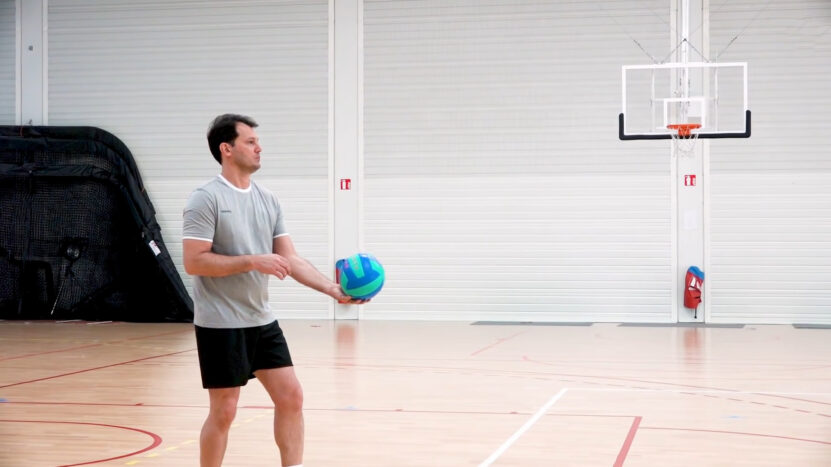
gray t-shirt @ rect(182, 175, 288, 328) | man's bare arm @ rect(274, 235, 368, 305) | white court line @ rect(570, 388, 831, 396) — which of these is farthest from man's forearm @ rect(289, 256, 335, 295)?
white court line @ rect(570, 388, 831, 396)

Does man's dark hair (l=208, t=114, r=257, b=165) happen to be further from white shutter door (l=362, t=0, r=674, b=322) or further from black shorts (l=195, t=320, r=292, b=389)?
white shutter door (l=362, t=0, r=674, b=322)

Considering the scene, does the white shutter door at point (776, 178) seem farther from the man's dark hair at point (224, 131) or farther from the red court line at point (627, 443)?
the man's dark hair at point (224, 131)

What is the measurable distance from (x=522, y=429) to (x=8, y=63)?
48.6ft

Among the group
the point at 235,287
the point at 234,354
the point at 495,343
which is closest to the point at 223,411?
the point at 234,354

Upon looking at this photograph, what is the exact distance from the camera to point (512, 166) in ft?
56.8

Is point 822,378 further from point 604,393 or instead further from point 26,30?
point 26,30

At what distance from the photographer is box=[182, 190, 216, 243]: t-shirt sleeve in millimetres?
4488

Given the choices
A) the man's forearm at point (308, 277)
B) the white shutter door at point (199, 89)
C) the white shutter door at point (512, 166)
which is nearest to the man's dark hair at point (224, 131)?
the man's forearm at point (308, 277)

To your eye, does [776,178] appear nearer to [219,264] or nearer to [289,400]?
[289,400]

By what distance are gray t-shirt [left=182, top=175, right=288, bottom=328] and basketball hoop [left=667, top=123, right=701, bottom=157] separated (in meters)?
10.1

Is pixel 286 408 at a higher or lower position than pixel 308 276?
lower

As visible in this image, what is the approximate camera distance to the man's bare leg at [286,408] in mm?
4645

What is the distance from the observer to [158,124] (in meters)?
18.3

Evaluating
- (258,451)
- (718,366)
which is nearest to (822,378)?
(718,366)
